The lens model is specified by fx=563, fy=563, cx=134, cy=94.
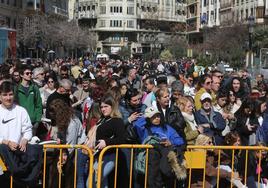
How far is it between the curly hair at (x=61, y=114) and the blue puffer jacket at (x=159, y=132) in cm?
103

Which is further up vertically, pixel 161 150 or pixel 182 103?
pixel 182 103

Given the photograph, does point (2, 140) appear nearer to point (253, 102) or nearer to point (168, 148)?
point (168, 148)

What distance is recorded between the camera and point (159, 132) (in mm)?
7750

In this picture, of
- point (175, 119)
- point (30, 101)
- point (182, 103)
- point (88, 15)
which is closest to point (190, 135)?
point (175, 119)

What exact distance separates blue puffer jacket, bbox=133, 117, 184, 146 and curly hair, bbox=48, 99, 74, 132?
40.7 inches

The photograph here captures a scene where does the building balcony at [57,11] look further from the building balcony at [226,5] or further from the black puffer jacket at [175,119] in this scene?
the black puffer jacket at [175,119]

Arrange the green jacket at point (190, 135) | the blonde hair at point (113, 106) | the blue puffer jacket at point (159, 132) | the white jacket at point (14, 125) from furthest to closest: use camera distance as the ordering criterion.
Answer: the green jacket at point (190, 135) < the blonde hair at point (113, 106) < the blue puffer jacket at point (159, 132) < the white jacket at point (14, 125)

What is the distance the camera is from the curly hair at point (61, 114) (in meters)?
8.19

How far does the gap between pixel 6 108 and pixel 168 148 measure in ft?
7.31

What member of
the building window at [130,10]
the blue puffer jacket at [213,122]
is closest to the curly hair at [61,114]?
the blue puffer jacket at [213,122]

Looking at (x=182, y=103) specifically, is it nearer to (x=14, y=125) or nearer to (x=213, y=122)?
(x=213, y=122)

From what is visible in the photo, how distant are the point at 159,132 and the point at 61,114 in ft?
4.93

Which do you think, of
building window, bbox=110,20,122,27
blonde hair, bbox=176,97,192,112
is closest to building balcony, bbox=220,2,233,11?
building window, bbox=110,20,122,27

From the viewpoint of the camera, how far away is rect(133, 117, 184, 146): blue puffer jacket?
771cm
